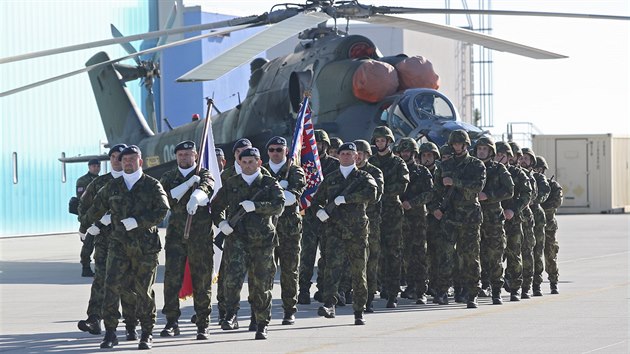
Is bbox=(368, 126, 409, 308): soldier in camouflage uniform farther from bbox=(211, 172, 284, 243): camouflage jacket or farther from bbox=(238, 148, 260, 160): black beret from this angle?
bbox=(238, 148, 260, 160): black beret

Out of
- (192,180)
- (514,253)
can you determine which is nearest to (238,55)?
(192,180)

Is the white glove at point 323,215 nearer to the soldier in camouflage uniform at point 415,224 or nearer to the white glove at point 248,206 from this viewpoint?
the white glove at point 248,206

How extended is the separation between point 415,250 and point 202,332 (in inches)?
150

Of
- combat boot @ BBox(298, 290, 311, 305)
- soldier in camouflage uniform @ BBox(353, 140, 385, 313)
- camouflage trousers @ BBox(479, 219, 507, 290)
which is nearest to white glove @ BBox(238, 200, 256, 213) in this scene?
soldier in camouflage uniform @ BBox(353, 140, 385, 313)

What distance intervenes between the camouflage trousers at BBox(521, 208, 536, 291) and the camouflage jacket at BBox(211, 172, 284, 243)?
4363 mm

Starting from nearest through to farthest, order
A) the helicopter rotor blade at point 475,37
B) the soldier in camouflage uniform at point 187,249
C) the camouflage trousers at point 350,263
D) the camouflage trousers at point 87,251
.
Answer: the soldier in camouflage uniform at point 187,249
the camouflage trousers at point 350,263
the helicopter rotor blade at point 475,37
the camouflage trousers at point 87,251

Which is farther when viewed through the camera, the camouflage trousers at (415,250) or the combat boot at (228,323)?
the camouflage trousers at (415,250)

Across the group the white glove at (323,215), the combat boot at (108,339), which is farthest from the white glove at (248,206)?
the combat boot at (108,339)

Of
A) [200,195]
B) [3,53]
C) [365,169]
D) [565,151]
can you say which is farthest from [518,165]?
[565,151]

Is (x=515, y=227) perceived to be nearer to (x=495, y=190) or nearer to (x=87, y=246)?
(x=495, y=190)

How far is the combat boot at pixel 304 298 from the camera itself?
13352 millimetres

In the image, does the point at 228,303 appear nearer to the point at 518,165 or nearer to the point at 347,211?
the point at 347,211

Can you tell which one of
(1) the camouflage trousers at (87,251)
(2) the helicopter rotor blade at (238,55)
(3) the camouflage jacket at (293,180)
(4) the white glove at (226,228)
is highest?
(2) the helicopter rotor blade at (238,55)

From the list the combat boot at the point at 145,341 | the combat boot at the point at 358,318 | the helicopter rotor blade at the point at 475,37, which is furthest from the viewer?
the helicopter rotor blade at the point at 475,37
